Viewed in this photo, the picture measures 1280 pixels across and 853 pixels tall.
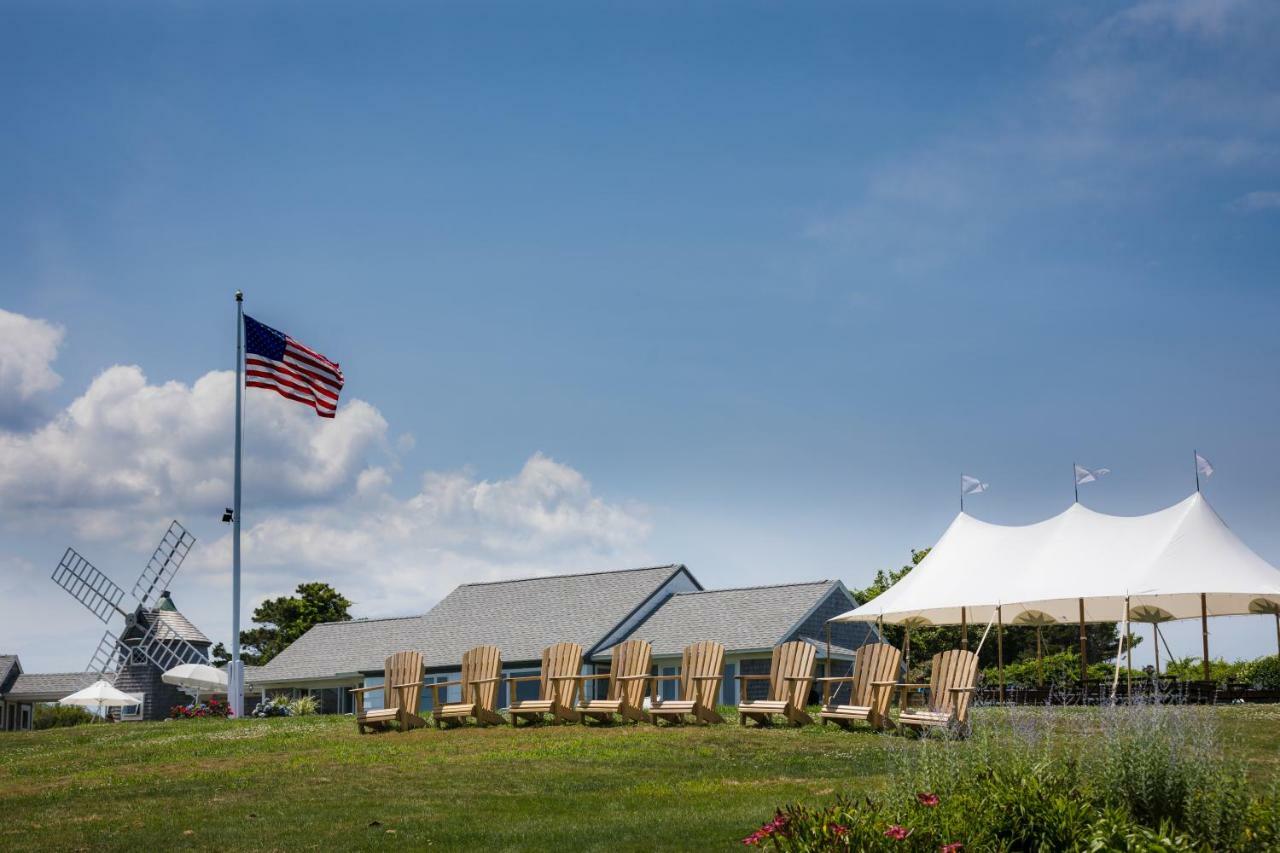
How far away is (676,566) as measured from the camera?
38375 mm

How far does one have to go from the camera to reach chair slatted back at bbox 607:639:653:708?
60.6 feet

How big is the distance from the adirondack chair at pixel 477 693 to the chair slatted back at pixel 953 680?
6.13 m

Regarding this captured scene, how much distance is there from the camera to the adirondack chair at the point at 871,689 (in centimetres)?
1706

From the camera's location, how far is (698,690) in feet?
59.0

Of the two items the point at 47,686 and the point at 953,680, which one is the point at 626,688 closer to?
the point at 953,680

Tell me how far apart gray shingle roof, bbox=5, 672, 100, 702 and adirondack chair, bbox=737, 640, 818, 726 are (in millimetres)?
42756

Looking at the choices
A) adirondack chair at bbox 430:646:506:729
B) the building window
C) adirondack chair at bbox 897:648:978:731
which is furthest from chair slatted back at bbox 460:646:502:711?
the building window

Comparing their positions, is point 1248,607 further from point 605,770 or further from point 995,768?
point 995,768

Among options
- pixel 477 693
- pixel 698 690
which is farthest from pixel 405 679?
pixel 698 690

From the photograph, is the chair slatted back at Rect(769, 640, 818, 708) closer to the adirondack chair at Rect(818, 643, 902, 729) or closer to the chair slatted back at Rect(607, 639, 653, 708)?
the adirondack chair at Rect(818, 643, 902, 729)

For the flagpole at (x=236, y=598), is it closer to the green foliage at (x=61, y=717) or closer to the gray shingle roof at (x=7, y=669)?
the green foliage at (x=61, y=717)

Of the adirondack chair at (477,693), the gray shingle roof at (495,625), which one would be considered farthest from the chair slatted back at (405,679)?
the gray shingle roof at (495,625)

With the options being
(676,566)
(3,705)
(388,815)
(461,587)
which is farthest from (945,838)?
(3,705)

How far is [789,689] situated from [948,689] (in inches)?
92.5
